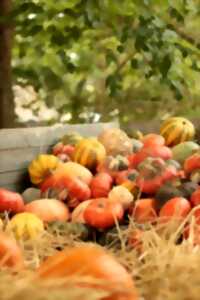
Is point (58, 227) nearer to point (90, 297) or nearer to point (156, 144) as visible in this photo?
point (156, 144)

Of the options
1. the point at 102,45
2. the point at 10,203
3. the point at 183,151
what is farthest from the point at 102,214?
the point at 102,45

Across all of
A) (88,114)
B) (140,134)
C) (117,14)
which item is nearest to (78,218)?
(140,134)

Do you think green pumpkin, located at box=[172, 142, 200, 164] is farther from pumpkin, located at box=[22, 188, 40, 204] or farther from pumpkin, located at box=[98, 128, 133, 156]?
pumpkin, located at box=[22, 188, 40, 204]

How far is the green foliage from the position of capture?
2.81m

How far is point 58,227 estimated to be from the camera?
5.82ft

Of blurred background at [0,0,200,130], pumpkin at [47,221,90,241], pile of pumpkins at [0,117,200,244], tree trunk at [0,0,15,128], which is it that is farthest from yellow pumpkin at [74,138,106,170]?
tree trunk at [0,0,15,128]

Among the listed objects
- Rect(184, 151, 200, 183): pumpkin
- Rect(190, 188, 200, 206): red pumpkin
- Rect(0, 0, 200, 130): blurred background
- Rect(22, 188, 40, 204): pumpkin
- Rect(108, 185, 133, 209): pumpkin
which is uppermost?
Rect(0, 0, 200, 130): blurred background

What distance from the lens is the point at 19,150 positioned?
7.75 feet

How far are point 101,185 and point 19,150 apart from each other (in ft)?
1.39

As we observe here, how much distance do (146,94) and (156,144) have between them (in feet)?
8.43

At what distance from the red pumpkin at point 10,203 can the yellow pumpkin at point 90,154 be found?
1.12 feet

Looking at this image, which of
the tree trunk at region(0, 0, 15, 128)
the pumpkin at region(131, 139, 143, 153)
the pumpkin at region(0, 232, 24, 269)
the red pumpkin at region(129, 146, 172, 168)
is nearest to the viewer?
the pumpkin at region(0, 232, 24, 269)

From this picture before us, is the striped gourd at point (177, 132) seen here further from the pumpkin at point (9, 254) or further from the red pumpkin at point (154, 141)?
the pumpkin at point (9, 254)

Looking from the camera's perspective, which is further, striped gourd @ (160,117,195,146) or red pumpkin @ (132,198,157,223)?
striped gourd @ (160,117,195,146)
